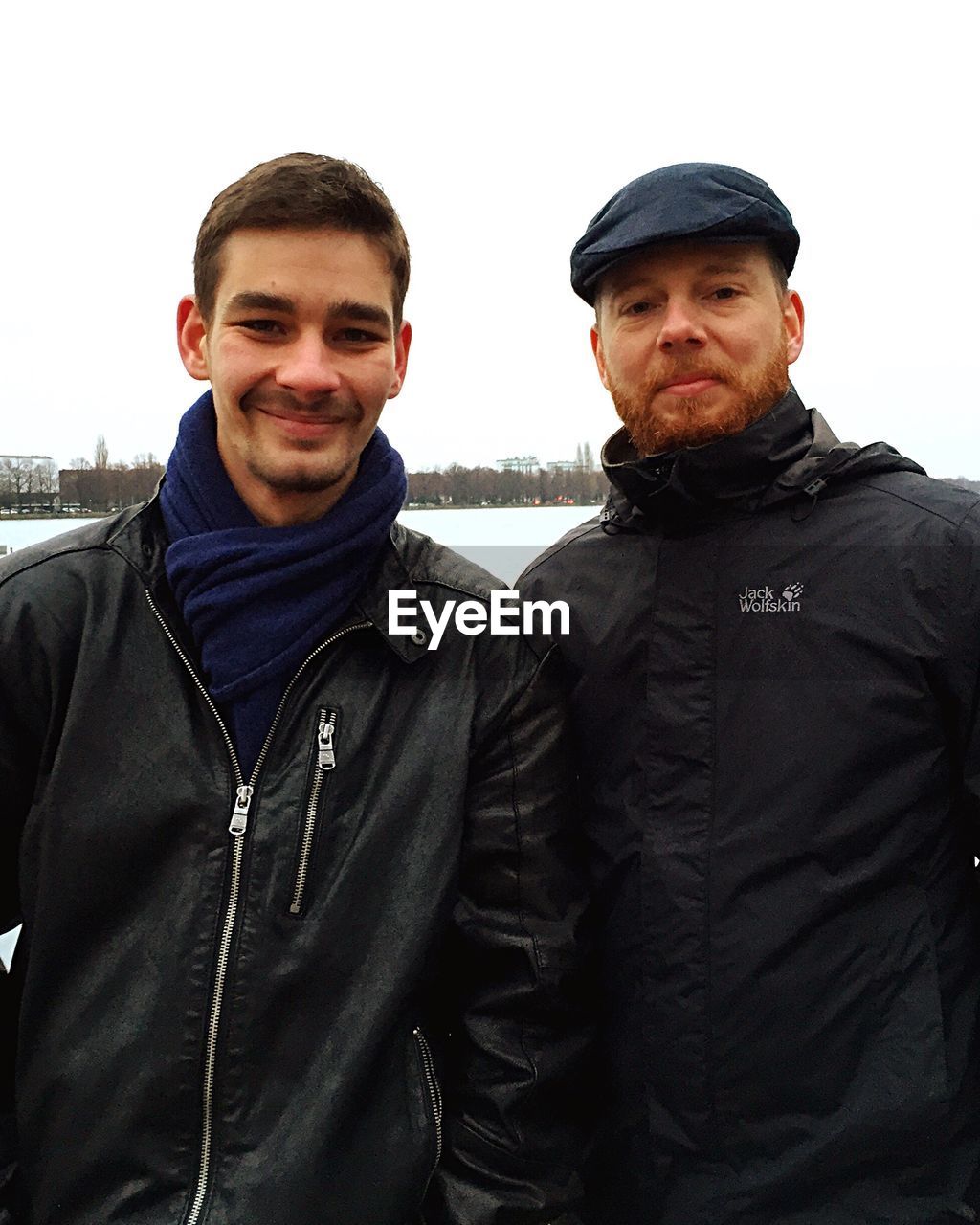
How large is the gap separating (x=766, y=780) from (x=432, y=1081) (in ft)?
2.92

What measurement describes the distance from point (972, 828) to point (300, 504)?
157cm

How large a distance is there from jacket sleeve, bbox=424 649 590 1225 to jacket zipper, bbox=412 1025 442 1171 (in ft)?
0.17

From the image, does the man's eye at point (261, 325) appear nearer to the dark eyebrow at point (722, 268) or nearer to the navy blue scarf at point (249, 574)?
the navy blue scarf at point (249, 574)

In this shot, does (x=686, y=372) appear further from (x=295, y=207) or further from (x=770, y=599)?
(x=295, y=207)

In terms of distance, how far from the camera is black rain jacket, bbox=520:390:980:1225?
5.50 feet

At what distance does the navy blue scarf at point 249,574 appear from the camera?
5.41 feet

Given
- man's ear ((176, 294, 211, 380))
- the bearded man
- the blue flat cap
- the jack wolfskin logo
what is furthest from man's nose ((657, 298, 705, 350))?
man's ear ((176, 294, 211, 380))

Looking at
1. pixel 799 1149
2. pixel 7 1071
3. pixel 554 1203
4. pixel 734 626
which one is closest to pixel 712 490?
pixel 734 626

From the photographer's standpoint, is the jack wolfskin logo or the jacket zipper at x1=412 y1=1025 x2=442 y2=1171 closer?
the jacket zipper at x1=412 y1=1025 x2=442 y2=1171

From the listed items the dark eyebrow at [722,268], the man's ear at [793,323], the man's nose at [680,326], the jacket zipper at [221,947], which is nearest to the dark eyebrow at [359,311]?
the man's nose at [680,326]

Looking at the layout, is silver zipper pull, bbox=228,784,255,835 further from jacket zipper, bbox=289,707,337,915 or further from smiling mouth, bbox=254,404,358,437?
smiling mouth, bbox=254,404,358,437

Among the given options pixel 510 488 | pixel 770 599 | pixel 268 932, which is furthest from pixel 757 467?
pixel 510 488

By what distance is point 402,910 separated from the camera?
1.65 metres

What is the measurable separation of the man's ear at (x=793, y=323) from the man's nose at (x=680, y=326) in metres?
0.28
